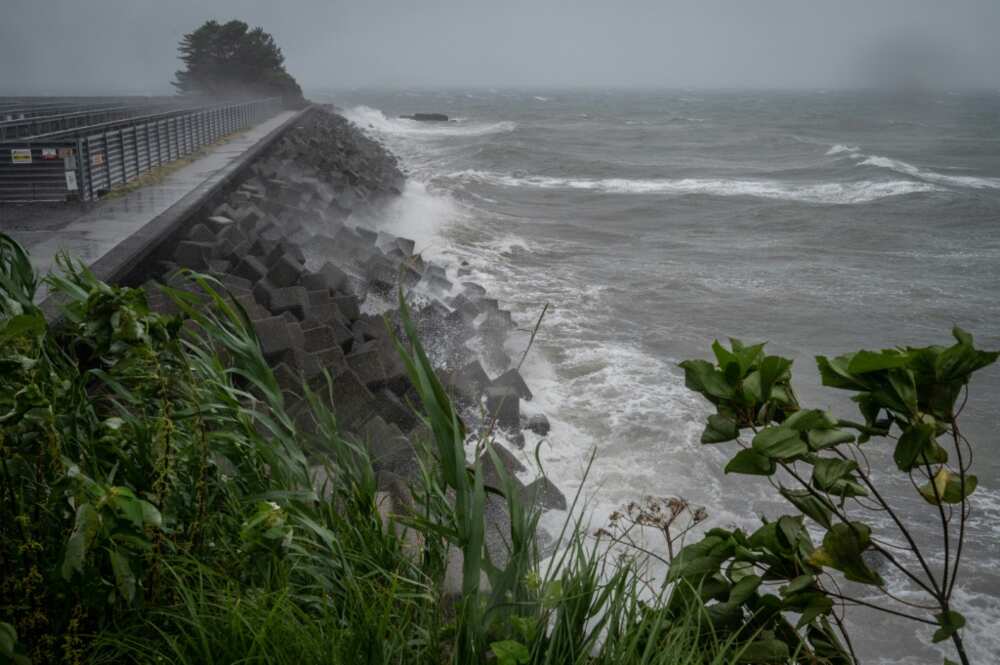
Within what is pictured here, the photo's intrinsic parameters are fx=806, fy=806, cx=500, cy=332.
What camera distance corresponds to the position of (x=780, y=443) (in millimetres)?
1454

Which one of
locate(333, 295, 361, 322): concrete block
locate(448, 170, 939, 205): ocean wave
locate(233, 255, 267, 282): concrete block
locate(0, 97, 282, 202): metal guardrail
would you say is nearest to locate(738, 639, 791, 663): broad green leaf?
locate(333, 295, 361, 322): concrete block

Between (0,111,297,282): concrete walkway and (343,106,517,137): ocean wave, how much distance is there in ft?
108

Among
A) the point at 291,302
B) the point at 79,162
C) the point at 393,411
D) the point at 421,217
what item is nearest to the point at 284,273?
the point at 291,302

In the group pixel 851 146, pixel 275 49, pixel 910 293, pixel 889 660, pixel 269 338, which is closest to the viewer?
pixel 889 660

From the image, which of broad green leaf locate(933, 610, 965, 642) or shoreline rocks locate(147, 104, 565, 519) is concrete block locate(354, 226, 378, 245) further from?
broad green leaf locate(933, 610, 965, 642)

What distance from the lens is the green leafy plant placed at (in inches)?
55.6

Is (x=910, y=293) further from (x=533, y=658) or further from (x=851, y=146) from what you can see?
(x=851, y=146)

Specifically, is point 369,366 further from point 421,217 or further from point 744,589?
point 421,217

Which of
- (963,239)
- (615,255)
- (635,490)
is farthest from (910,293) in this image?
(635,490)

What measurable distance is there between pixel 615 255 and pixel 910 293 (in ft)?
15.4

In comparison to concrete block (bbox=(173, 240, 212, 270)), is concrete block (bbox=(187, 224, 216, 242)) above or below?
above

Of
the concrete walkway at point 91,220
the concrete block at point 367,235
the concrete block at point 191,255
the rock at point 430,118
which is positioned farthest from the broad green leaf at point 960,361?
the rock at point 430,118

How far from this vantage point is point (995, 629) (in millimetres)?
4406

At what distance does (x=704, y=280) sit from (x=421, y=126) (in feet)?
134
